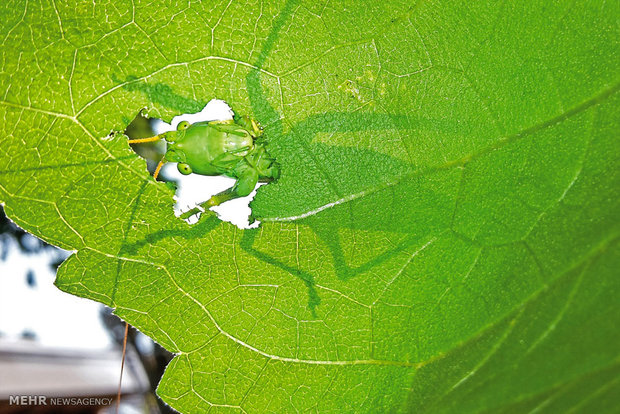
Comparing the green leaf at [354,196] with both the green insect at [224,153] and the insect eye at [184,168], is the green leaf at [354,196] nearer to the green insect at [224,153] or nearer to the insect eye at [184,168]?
the green insect at [224,153]

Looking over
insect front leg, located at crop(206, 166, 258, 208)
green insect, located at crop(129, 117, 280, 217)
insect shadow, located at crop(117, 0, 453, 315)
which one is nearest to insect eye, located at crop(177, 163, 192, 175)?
green insect, located at crop(129, 117, 280, 217)

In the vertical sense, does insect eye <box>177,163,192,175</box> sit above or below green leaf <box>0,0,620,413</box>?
above

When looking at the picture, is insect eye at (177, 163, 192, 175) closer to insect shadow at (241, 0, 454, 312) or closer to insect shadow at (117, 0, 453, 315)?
insect shadow at (117, 0, 453, 315)

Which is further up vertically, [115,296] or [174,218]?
[174,218]

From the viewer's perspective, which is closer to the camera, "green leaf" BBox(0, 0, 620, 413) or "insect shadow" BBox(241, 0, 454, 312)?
"green leaf" BBox(0, 0, 620, 413)

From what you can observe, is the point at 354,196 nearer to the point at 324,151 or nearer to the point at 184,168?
the point at 324,151

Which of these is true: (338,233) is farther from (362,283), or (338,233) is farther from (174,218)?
(174,218)

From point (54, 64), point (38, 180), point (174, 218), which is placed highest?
point (54, 64)

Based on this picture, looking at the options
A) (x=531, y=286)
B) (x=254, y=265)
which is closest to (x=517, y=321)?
(x=531, y=286)
